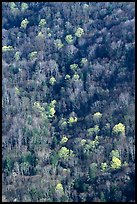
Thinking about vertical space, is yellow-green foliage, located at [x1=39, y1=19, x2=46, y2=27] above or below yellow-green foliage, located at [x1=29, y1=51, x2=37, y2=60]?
above

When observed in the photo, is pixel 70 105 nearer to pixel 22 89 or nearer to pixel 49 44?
pixel 22 89

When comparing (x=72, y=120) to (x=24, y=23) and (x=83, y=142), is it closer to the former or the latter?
(x=83, y=142)

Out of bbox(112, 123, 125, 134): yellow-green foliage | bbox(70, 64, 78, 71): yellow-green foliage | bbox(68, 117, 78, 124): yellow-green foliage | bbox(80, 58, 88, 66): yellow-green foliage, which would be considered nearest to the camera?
bbox(112, 123, 125, 134): yellow-green foliage

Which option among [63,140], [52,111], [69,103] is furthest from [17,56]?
[63,140]

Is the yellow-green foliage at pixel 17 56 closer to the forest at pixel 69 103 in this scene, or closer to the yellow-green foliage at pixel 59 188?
the forest at pixel 69 103

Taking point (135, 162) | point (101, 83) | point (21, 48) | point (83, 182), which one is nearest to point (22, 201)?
point (83, 182)

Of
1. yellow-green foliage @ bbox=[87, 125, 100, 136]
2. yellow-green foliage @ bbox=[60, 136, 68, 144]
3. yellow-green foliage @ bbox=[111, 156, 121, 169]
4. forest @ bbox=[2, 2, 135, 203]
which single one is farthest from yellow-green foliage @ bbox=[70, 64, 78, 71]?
yellow-green foliage @ bbox=[111, 156, 121, 169]

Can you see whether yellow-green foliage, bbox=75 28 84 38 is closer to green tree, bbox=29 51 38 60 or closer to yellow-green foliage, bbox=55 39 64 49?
yellow-green foliage, bbox=55 39 64 49

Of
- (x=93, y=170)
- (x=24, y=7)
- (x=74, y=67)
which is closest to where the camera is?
(x=93, y=170)
